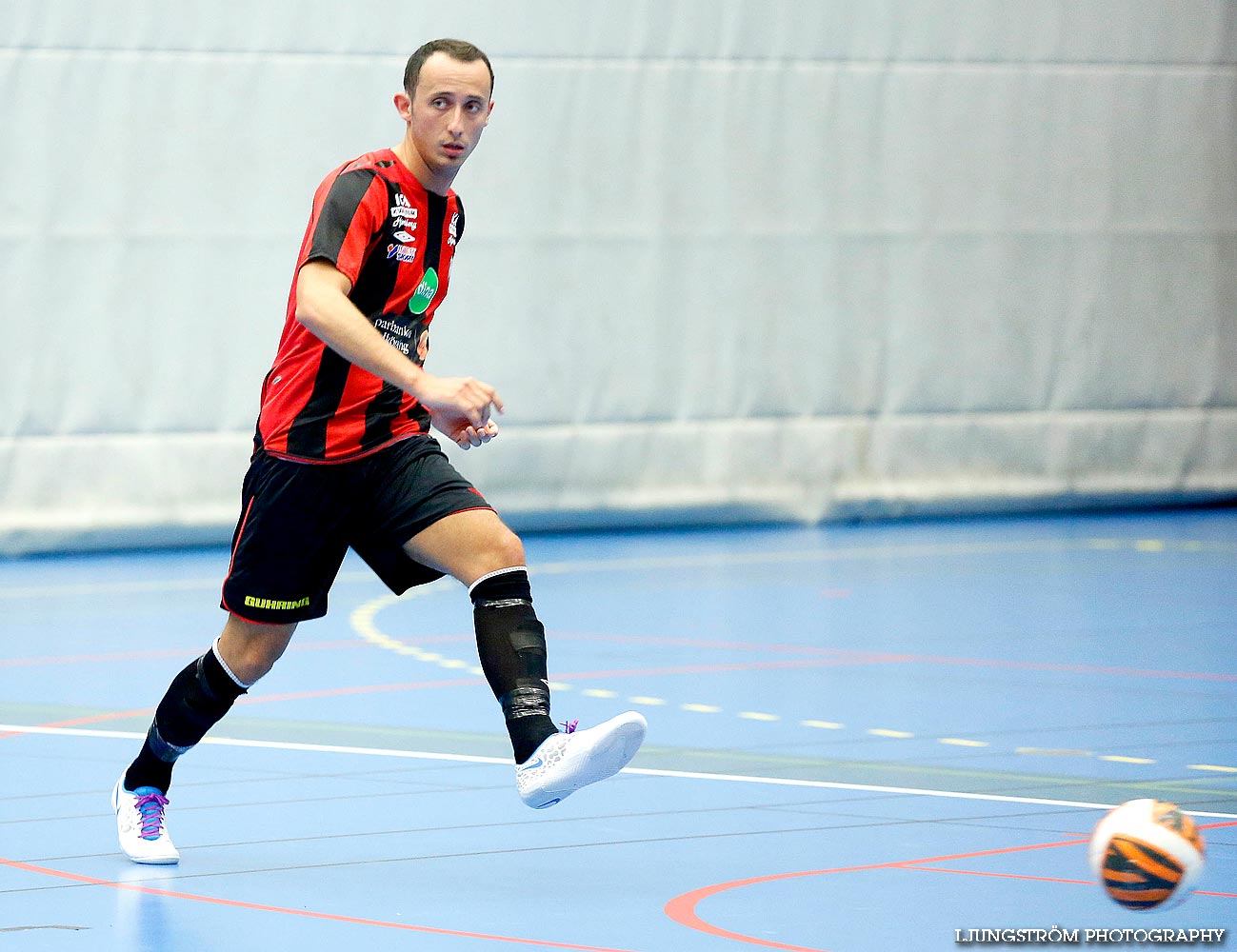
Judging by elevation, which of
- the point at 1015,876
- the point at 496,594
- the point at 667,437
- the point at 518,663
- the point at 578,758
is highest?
the point at 496,594

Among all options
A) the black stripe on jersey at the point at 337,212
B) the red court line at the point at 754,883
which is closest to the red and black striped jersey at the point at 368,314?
the black stripe on jersey at the point at 337,212

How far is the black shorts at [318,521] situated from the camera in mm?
4730

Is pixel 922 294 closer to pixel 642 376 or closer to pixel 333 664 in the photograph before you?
pixel 642 376

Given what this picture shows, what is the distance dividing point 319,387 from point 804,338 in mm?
9847

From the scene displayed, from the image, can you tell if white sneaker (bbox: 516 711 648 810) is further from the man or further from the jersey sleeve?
the jersey sleeve

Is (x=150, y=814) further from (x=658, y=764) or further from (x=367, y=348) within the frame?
(x=658, y=764)

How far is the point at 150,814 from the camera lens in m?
4.89

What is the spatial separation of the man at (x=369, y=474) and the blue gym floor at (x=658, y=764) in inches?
15.5

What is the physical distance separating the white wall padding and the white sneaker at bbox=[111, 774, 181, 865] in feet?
26.3

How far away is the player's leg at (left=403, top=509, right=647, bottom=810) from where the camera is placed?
4.29 metres

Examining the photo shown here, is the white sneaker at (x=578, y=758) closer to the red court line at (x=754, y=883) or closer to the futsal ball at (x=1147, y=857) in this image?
the red court line at (x=754, y=883)

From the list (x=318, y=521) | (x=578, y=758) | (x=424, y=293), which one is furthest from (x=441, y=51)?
(x=578, y=758)

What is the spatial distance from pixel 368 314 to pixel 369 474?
0.37 m

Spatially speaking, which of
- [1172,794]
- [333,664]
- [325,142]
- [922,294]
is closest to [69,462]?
[325,142]
